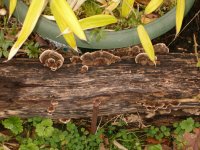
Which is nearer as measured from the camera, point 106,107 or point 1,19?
point 106,107

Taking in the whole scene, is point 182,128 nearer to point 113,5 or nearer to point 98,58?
point 98,58

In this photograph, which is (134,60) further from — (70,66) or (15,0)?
(15,0)

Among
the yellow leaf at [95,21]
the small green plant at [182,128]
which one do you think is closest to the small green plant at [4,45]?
the yellow leaf at [95,21]

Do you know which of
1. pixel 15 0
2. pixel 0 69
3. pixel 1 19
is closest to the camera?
pixel 15 0

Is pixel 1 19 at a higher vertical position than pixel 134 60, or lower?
higher

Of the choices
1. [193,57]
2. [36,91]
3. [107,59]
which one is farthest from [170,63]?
[36,91]

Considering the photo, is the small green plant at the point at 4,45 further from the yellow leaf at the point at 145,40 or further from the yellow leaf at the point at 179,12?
the yellow leaf at the point at 179,12

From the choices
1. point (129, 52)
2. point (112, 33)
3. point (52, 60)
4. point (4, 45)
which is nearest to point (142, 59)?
point (129, 52)
